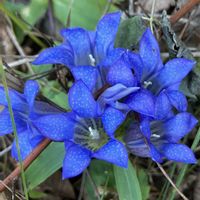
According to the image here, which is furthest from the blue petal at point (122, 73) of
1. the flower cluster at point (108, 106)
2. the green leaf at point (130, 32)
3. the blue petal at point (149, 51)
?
the green leaf at point (130, 32)

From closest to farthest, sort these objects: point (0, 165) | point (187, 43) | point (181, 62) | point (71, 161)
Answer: point (71, 161) → point (181, 62) → point (0, 165) → point (187, 43)

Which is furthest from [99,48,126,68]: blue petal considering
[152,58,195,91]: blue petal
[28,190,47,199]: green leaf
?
[28,190,47,199]: green leaf

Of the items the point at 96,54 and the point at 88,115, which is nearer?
the point at 88,115

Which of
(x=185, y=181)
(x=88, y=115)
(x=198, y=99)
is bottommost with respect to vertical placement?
(x=185, y=181)

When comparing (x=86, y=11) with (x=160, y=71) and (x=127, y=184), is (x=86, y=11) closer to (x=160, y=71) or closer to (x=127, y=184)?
(x=160, y=71)

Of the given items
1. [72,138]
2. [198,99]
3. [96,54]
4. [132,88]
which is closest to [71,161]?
[72,138]

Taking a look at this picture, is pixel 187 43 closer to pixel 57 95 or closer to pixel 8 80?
pixel 57 95

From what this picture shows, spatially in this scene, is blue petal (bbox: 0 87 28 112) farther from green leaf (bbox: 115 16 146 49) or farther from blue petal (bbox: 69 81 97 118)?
green leaf (bbox: 115 16 146 49)

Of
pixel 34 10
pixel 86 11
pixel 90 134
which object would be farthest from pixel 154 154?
pixel 34 10
